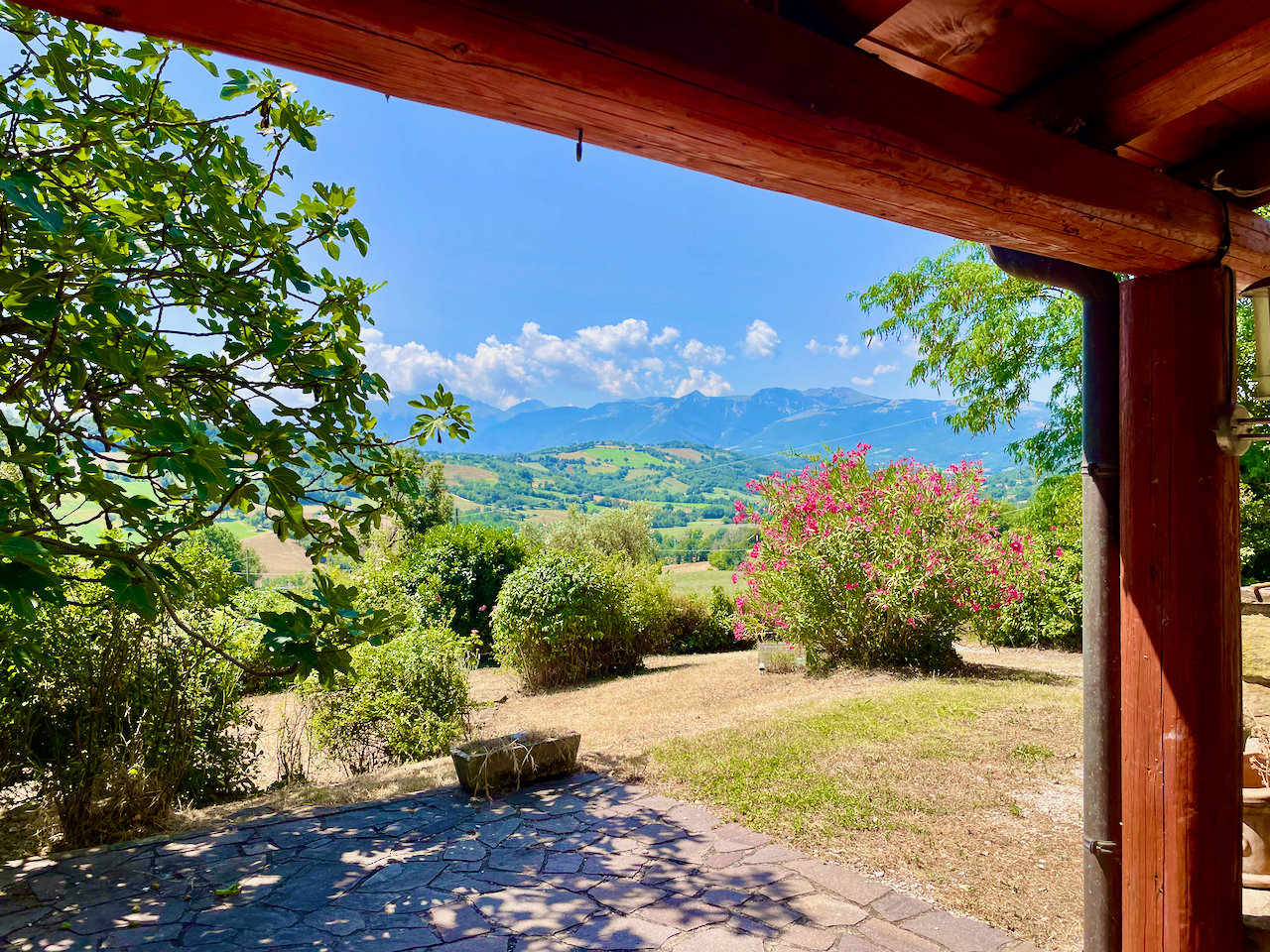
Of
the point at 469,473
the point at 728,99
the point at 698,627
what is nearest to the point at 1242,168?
the point at 728,99

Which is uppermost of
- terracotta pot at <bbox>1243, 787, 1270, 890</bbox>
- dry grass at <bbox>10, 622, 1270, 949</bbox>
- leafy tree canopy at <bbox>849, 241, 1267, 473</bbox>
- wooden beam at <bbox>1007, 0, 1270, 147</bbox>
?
leafy tree canopy at <bbox>849, 241, 1267, 473</bbox>

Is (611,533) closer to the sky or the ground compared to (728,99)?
closer to the ground

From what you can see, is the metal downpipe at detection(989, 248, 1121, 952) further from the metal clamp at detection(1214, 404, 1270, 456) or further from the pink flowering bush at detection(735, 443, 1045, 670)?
the pink flowering bush at detection(735, 443, 1045, 670)

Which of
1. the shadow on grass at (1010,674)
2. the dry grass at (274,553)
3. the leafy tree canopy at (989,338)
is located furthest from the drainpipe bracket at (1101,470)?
the dry grass at (274,553)

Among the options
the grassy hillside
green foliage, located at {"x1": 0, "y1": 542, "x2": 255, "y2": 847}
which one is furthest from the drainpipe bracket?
the grassy hillside

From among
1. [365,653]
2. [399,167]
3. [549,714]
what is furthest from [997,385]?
[399,167]

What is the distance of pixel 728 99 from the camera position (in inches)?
48.0

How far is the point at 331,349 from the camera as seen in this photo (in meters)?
3.17

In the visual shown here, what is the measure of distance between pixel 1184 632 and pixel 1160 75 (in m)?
1.37

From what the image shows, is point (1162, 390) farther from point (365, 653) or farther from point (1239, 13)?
point (365, 653)

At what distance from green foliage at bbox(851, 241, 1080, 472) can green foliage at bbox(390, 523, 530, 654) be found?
7.76 metres

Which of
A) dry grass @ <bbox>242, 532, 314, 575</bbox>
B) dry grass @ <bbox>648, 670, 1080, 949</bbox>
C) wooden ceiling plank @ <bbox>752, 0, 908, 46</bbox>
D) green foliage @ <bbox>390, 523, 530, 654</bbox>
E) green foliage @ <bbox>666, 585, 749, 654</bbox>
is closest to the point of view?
wooden ceiling plank @ <bbox>752, 0, 908, 46</bbox>

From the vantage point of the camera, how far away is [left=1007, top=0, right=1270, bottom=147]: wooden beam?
4.99 feet

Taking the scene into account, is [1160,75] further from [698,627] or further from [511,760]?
[698,627]
